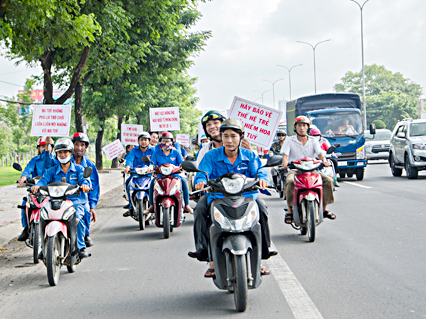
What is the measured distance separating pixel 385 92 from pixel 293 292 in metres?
90.8

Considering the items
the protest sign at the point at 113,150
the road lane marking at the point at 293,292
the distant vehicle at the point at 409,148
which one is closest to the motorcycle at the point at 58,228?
the road lane marking at the point at 293,292

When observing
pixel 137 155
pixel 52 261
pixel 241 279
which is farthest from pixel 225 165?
pixel 137 155

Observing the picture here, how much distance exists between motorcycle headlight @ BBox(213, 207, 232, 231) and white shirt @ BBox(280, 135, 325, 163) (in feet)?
14.3

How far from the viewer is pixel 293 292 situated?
5312 mm

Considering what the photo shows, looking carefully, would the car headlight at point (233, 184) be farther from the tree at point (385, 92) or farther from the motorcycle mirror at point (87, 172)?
the tree at point (385, 92)

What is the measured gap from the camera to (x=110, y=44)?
16938 millimetres

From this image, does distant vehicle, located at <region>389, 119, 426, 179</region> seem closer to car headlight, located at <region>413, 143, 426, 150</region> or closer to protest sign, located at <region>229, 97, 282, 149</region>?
car headlight, located at <region>413, 143, 426, 150</region>

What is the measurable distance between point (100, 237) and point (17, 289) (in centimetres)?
358

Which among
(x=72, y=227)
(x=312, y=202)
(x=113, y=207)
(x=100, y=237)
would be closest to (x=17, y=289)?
(x=72, y=227)

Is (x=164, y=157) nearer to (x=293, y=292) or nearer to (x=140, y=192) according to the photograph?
(x=140, y=192)

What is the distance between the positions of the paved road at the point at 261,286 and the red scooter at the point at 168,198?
0.28 metres

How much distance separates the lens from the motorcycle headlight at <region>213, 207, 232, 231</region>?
4.73 m

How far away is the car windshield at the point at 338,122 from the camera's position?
20281 mm

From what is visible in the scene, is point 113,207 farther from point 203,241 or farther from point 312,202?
point 203,241
